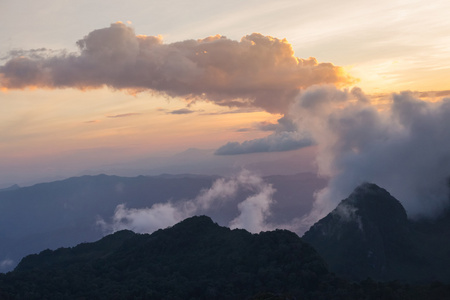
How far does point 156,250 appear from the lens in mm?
184250

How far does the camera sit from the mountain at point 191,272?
140 metres

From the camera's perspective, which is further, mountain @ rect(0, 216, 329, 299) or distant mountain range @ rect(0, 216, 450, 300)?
mountain @ rect(0, 216, 329, 299)

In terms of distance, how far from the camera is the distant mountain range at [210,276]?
135 metres

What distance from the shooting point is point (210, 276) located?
156375 mm

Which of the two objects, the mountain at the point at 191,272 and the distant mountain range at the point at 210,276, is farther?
the mountain at the point at 191,272

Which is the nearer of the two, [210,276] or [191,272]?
[210,276]

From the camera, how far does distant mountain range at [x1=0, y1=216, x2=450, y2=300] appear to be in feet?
443

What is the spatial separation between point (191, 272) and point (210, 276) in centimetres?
999

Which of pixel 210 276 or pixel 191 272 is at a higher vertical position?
pixel 191 272

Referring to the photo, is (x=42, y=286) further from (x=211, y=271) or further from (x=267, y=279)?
(x=267, y=279)

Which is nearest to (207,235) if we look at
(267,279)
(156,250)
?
(156,250)

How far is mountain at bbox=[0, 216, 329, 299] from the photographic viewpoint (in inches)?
5502

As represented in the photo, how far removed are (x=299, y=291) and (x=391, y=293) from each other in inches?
1083

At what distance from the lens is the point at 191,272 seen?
163000 mm
